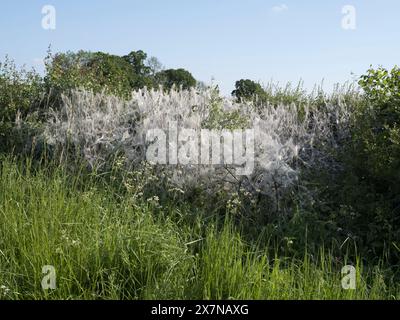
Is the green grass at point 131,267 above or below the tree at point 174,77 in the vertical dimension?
below

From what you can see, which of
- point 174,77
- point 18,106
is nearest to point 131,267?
point 18,106

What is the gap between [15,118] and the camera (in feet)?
25.2

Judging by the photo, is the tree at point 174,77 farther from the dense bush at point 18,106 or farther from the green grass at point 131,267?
the green grass at point 131,267

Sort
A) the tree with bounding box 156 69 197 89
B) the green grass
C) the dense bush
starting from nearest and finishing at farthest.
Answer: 1. the green grass
2. the dense bush
3. the tree with bounding box 156 69 197 89

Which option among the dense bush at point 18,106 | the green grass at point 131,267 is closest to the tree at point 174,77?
the dense bush at point 18,106

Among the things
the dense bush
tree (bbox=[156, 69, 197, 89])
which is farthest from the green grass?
tree (bbox=[156, 69, 197, 89])

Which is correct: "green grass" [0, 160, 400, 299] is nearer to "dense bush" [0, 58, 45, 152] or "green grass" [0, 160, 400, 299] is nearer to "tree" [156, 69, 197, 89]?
"dense bush" [0, 58, 45, 152]

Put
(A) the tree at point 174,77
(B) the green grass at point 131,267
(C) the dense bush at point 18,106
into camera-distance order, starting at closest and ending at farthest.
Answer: (B) the green grass at point 131,267, (C) the dense bush at point 18,106, (A) the tree at point 174,77

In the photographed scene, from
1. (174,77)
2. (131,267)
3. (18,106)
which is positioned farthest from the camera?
(174,77)

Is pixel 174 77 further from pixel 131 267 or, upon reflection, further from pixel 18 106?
pixel 131 267

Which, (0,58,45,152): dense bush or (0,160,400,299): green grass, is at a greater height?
(0,58,45,152): dense bush

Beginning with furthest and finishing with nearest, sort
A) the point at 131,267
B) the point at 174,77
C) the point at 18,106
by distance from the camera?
the point at 174,77 → the point at 18,106 → the point at 131,267

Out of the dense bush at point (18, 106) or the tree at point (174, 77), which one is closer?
the dense bush at point (18, 106)
